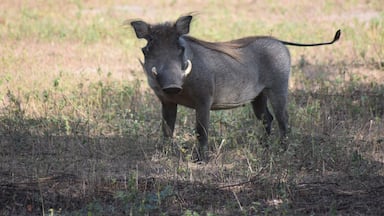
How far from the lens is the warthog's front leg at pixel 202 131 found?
19.4ft

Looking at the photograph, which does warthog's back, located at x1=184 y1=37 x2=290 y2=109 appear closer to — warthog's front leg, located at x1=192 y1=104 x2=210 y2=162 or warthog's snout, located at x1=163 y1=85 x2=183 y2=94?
warthog's front leg, located at x1=192 y1=104 x2=210 y2=162

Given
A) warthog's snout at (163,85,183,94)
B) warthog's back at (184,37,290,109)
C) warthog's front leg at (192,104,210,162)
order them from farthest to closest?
warthog's back at (184,37,290,109) < warthog's front leg at (192,104,210,162) < warthog's snout at (163,85,183,94)

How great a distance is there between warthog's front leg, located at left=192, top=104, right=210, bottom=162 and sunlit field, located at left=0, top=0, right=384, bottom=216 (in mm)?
109

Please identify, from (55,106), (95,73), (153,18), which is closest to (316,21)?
(153,18)

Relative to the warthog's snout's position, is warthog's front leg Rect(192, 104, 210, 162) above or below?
below

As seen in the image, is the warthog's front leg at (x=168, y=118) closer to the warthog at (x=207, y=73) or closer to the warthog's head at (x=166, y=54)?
the warthog at (x=207, y=73)

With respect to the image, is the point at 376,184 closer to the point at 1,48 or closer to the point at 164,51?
the point at 164,51

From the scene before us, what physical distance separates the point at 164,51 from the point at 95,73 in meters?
3.90

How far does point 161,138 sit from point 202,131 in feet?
1.79

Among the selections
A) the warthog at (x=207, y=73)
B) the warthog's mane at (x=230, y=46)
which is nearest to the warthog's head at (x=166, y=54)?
the warthog at (x=207, y=73)

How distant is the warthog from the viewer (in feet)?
18.3

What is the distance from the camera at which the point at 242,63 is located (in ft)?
21.2

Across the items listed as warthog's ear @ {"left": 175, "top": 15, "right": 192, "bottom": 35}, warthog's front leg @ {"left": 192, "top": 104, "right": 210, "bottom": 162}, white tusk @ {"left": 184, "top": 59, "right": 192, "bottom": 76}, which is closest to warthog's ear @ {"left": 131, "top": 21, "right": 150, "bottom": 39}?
warthog's ear @ {"left": 175, "top": 15, "right": 192, "bottom": 35}

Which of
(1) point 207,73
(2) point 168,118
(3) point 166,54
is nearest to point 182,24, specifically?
(3) point 166,54
